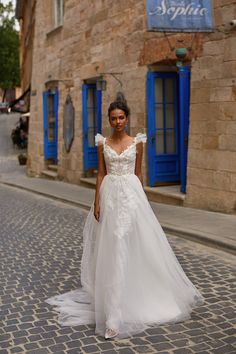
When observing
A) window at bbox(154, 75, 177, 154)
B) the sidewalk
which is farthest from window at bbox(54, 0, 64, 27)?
window at bbox(154, 75, 177, 154)

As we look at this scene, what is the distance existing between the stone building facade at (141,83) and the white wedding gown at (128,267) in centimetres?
463

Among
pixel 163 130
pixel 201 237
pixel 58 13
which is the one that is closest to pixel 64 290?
pixel 201 237

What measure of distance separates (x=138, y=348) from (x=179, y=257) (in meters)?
2.75

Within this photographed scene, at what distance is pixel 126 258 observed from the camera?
13.7ft

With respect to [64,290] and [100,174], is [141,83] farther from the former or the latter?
[100,174]

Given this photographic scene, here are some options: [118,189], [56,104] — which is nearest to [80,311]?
[118,189]

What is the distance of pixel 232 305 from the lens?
15.1 ft

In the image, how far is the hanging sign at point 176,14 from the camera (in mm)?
8188

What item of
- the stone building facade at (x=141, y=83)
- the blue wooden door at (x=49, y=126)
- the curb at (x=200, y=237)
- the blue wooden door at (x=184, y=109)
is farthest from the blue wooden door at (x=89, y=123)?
the curb at (x=200, y=237)

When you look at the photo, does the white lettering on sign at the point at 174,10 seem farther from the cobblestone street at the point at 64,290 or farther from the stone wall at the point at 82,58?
the cobblestone street at the point at 64,290

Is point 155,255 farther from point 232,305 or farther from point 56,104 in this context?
point 56,104

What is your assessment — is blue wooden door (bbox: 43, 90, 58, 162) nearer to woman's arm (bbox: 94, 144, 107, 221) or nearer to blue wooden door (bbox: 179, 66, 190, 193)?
blue wooden door (bbox: 179, 66, 190, 193)

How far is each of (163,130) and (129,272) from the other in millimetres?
7369

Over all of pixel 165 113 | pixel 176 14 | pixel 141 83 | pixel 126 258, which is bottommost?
pixel 126 258
